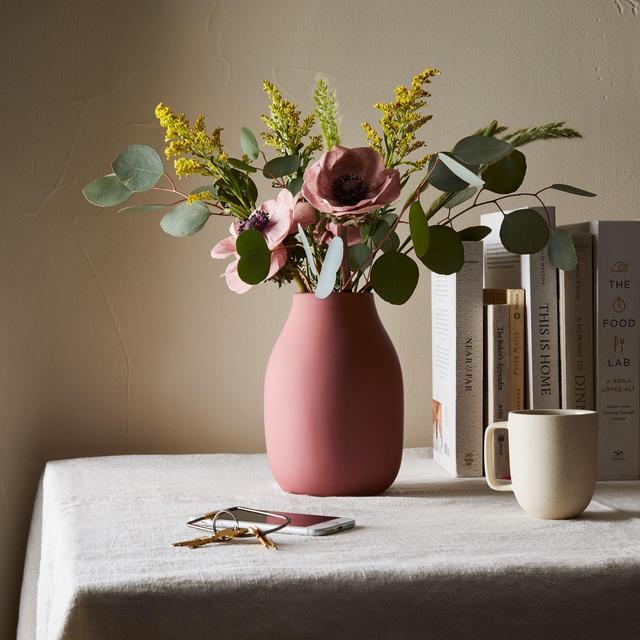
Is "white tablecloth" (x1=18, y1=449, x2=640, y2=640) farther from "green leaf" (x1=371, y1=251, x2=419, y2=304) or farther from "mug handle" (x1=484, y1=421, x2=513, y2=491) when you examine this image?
"green leaf" (x1=371, y1=251, x2=419, y2=304)

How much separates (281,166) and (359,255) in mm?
112

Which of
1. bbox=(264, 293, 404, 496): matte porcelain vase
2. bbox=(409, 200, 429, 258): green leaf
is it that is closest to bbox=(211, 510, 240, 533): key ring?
bbox=(264, 293, 404, 496): matte porcelain vase

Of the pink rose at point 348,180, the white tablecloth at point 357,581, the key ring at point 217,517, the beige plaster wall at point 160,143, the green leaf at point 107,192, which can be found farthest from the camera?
the beige plaster wall at point 160,143

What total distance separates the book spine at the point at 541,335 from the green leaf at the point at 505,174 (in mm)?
95

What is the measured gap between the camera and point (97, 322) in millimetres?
1116

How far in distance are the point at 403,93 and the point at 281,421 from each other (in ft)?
1.06

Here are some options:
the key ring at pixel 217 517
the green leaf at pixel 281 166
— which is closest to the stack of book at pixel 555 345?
the green leaf at pixel 281 166

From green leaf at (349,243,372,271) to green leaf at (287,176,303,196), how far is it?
77 mm

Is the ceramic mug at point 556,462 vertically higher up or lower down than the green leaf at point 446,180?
lower down

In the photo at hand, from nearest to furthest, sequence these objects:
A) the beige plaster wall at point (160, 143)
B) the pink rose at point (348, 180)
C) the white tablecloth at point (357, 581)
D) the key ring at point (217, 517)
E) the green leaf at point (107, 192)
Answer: the white tablecloth at point (357, 581) < the key ring at point (217, 517) < the pink rose at point (348, 180) < the green leaf at point (107, 192) < the beige plaster wall at point (160, 143)

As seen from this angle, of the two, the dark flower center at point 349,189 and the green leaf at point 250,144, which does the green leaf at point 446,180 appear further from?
the green leaf at point 250,144

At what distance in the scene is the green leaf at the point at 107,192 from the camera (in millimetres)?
875

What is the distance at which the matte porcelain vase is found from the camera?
817mm

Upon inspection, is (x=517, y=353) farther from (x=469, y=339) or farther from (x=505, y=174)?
(x=505, y=174)
